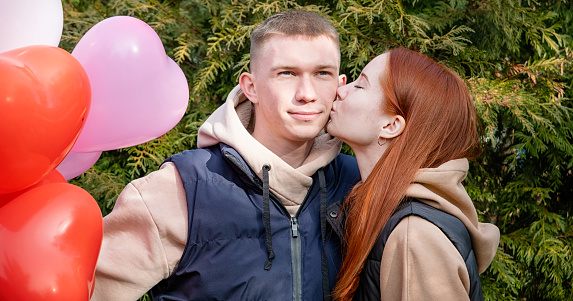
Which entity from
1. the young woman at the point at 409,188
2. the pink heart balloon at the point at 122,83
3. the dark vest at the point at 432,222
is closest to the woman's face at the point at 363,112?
the young woman at the point at 409,188

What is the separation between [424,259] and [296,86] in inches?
33.3

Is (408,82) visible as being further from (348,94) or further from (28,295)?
(28,295)

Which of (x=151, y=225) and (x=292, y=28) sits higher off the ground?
(x=292, y=28)

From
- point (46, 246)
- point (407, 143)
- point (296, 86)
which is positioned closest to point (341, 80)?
point (296, 86)

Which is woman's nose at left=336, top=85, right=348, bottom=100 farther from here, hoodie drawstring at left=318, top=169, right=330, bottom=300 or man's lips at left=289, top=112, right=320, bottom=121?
hoodie drawstring at left=318, top=169, right=330, bottom=300

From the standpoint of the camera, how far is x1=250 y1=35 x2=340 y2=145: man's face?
2504mm

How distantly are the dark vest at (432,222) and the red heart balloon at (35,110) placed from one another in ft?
3.43

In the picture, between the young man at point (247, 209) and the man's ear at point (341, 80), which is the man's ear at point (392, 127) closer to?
the young man at point (247, 209)

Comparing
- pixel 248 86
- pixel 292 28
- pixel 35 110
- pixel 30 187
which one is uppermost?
pixel 35 110

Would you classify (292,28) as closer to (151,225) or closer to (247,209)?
(247,209)

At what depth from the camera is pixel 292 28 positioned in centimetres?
257

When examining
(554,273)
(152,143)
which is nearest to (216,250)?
(152,143)

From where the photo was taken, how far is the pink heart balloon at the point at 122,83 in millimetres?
2131

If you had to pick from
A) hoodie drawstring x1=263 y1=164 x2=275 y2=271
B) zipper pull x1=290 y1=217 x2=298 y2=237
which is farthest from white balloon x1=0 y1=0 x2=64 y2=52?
zipper pull x1=290 y1=217 x2=298 y2=237
